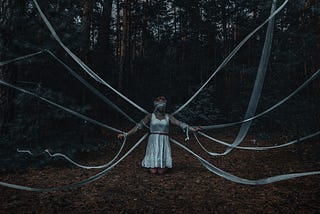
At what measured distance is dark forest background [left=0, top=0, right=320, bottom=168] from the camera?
677cm

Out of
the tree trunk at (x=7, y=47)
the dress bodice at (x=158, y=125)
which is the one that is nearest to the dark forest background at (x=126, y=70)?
the tree trunk at (x=7, y=47)

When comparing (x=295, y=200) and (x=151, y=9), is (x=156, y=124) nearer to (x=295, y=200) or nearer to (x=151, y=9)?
(x=295, y=200)

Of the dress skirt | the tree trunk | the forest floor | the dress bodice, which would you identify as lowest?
the forest floor

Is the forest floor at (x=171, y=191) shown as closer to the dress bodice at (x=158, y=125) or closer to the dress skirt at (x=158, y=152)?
the dress skirt at (x=158, y=152)

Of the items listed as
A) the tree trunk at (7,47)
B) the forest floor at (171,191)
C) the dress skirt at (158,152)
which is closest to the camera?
the forest floor at (171,191)

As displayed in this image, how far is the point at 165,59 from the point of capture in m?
22.3

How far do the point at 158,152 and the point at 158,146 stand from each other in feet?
0.48

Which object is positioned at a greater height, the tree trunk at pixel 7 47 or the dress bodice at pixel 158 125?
the tree trunk at pixel 7 47

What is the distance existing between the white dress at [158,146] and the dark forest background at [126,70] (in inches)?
93.6

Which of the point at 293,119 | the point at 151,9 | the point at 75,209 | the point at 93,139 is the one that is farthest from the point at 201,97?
the point at 75,209

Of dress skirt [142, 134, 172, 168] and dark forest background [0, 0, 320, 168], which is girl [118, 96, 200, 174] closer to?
dress skirt [142, 134, 172, 168]

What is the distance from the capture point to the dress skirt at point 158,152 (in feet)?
19.9

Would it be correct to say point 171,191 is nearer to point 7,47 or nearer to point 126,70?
point 7,47

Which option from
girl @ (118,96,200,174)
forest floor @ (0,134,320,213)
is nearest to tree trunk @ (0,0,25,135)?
forest floor @ (0,134,320,213)
